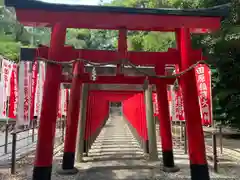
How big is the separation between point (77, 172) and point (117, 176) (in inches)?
42.0

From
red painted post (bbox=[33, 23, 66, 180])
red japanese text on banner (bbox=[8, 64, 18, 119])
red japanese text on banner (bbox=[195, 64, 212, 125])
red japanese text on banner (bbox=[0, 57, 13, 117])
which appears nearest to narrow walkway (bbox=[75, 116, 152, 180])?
red painted post (bbox=[33, 23, 66, 180])

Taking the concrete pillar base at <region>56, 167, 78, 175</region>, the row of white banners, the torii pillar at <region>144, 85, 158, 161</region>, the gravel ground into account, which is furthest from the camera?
the torii pillar at <region>144, 85, 158, 161</region>

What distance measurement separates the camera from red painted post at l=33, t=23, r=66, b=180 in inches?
190

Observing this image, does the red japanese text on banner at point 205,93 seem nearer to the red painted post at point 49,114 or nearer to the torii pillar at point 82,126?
the torii pillar at point 82,126

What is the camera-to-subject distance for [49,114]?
16.0ft

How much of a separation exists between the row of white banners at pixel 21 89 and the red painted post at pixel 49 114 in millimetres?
2142

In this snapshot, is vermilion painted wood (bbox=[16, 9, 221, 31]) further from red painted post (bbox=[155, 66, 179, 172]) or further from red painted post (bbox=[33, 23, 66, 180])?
red painted post (bbox=[155, 66, 179, 172])

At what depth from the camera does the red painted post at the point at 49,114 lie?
4.83 m

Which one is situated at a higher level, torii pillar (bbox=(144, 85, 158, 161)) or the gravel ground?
torii pillar (bbox=(144, 85, 158, 161))

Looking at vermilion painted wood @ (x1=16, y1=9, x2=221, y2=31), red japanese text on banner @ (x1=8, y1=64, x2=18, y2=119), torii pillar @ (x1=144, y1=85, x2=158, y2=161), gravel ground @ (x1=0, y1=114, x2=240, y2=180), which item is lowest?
gravel ground @ (x1=0, y1=114, x2=240, y2=180)

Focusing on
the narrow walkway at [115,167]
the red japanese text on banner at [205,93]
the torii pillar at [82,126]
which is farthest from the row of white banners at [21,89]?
the red japanese text on banner at [205,93]

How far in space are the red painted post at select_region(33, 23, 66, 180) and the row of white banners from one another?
7.03 ft

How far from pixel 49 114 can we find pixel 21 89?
2602 mm

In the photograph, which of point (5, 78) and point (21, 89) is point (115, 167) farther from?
point (5, 78)
